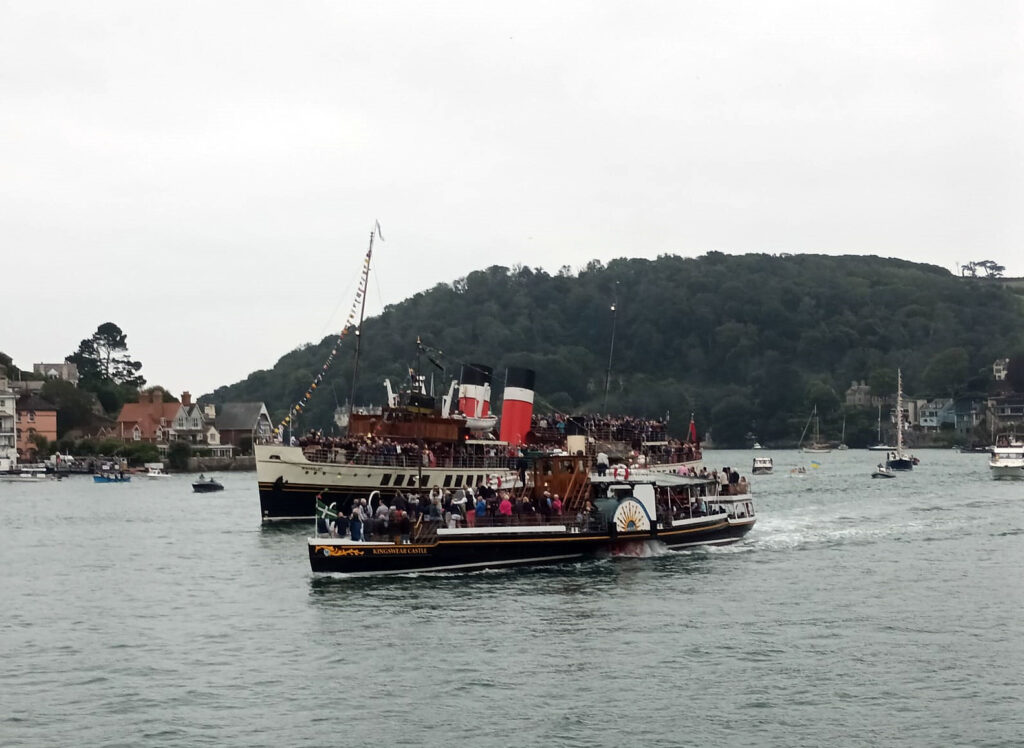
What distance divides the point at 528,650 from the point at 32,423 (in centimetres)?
15658

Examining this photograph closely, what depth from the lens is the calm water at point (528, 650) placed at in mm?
28328

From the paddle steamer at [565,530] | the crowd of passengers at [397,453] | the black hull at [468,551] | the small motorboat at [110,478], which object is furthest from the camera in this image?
the small motorboat at [110,478]

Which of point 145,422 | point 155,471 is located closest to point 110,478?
point 155,471

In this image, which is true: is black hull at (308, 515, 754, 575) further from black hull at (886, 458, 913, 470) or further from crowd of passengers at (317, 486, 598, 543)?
black hull at (886, 458, 913, 470)

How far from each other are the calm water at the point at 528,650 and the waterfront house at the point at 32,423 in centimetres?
12021

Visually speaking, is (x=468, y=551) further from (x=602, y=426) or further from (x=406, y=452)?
(x=602, y=426)

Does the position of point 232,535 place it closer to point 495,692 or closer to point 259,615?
point 259,615

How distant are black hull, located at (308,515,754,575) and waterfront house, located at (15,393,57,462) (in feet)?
454

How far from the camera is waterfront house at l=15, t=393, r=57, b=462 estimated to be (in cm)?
17600

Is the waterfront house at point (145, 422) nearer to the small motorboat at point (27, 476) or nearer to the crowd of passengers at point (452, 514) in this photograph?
the small motorboat at point (27, 476)

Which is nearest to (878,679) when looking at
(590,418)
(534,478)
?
(534,478)

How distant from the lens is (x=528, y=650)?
3566cm

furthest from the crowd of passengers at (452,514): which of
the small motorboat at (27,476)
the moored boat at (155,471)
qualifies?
the moored boat at (155,471)

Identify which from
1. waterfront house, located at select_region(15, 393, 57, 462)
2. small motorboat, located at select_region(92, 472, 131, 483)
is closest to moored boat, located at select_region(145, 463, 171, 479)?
small motorboat, located at select_region(92, 472, 131, 483)
